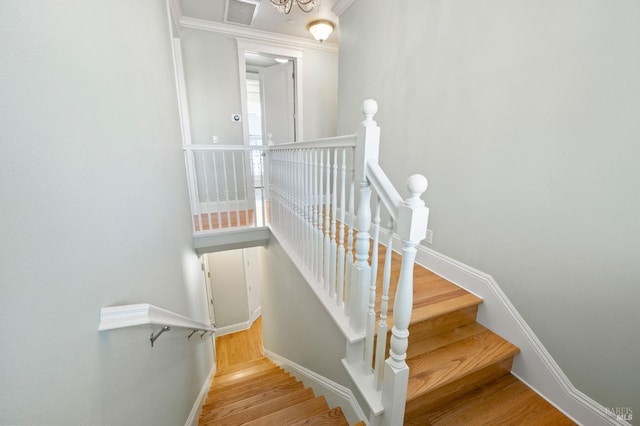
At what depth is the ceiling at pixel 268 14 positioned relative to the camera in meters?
2.86

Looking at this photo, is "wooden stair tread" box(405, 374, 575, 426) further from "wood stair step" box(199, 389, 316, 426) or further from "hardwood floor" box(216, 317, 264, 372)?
"hardwood floor" box(216, 317, 264, 372)

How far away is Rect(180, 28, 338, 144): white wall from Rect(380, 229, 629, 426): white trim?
3.40 m

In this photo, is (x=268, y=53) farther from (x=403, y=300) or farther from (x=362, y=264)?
(x=403, y=300)

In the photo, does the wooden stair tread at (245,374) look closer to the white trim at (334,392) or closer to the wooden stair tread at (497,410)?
the white trim at (334,392)

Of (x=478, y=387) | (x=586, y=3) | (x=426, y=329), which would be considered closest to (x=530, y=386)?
(x=478, y=387)

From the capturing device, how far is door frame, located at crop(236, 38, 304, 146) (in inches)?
139

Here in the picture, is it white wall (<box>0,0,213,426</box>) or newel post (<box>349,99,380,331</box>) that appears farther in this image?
newel post (<box>349,99,380,331</box>)

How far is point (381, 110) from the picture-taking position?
2369 mm

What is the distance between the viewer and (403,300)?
87 centimetres

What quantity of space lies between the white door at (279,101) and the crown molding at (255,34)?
0.32 meters

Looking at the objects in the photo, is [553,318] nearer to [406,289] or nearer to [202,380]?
[406,289]

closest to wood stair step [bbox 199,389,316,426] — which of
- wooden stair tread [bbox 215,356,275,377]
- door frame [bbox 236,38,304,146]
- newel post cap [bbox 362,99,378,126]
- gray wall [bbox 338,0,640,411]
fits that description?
gray wall [bbox 338,0,640,411]

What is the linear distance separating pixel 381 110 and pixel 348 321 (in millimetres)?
1939

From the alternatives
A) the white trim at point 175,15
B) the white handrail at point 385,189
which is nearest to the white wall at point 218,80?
the white trim at point 175,15
